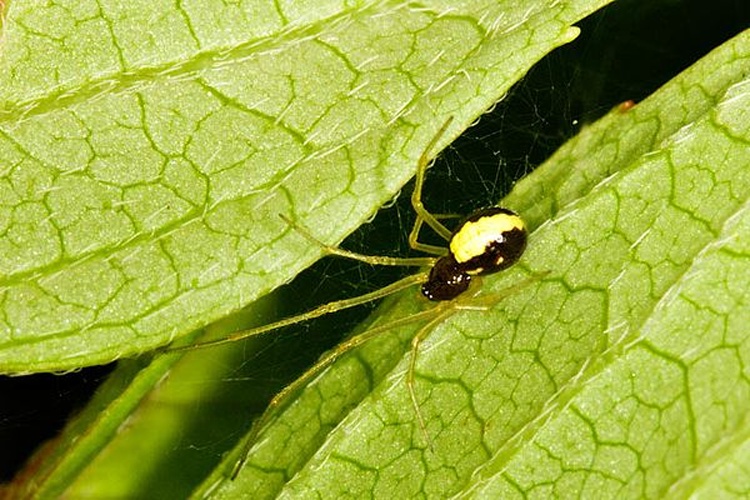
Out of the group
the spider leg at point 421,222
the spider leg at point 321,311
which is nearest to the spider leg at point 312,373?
the spider leg at point 321,311

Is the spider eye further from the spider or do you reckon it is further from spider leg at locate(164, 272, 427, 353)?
spider leg at locate(164, 272, 427, 353)

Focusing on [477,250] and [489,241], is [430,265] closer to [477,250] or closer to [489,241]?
[477,250]

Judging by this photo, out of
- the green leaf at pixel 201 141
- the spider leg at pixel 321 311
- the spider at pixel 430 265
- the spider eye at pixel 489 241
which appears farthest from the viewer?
the spider leg at pixel 321 311

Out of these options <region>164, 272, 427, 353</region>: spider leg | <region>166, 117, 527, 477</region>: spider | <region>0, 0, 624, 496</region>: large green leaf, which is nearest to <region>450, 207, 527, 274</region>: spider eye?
<region>166, 117, 527, 477</region>: spider

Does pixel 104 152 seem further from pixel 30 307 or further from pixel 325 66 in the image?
pixel 325 66

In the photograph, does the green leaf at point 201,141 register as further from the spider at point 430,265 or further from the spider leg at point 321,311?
the spider leg at point 321,311

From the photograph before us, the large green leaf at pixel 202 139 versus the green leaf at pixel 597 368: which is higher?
the large green leaf at pixel 202 139
